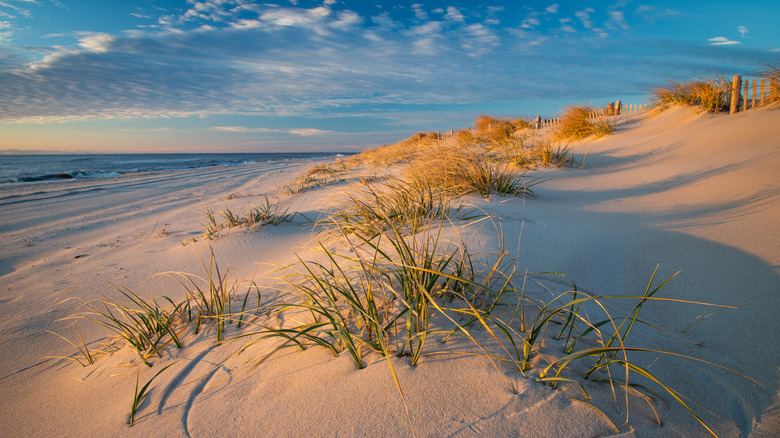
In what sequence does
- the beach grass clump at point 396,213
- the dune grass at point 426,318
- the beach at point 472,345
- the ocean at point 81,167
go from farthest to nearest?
the ocean at point 81,167
the beach grass clump at point 396,213
the dune grass at point 426,318
the beach at point 472,345

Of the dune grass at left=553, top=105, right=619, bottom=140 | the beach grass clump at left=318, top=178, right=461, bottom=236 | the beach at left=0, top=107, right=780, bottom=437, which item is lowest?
the beach at left=0, top=107, right=780, bottom=437

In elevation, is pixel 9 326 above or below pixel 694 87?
below

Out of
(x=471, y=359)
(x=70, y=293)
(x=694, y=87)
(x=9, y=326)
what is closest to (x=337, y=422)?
(x=471, y=359)

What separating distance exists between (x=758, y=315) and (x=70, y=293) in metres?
4.37

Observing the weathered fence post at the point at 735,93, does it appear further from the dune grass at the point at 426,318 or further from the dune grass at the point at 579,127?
the dune grass at the point at 426,318

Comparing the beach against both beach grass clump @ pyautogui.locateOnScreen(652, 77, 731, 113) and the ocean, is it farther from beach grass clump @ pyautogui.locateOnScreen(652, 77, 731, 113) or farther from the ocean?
the ocean

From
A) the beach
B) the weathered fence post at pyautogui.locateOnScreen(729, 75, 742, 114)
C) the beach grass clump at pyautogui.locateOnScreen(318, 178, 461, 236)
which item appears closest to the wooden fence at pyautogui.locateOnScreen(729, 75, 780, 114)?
the weathered fence post at pyautogui.locateOnScreen(729, 75, 742, 114)

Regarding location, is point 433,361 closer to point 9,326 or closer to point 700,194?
point 9,326

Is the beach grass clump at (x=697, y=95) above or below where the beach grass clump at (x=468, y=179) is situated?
above

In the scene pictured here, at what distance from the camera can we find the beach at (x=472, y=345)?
100 cm

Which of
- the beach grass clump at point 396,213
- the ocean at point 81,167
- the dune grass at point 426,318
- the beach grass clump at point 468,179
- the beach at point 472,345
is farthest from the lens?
the ocean at point 81,167

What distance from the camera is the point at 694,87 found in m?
8.28

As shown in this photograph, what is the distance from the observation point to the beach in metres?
1.00

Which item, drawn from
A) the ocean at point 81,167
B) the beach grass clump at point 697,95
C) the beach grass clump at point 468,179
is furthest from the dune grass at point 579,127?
the ocean at point 81,167
